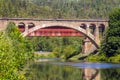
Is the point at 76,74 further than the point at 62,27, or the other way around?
the point at 62,27

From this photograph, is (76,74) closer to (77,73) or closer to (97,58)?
(77,73)

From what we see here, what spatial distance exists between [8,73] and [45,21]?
73660 millimetres

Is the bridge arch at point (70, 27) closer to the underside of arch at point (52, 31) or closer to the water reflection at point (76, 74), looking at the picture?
the underside of arch at point (52, 31)

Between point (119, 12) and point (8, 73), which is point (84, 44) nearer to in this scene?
point (119, 12)

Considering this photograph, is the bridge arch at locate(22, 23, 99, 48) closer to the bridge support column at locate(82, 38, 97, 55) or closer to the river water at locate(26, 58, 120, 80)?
the bridge support column at locate(82, 38, 97, 55)

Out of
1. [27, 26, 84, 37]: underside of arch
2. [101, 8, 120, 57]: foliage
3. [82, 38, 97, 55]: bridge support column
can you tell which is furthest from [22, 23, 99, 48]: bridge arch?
[101, 8, 120, 57]: foliage

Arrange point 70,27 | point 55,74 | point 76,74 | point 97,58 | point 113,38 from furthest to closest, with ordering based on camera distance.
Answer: point 70,27, point 97,58, point 113,38, point 55,74, point 76,74

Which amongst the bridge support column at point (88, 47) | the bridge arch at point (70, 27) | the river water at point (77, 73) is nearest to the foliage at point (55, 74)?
the river water at point (77, 73)

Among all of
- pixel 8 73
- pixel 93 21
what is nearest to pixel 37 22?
pixel 93 21

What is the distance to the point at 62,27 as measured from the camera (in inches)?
4257

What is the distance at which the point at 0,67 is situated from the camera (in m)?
31.6

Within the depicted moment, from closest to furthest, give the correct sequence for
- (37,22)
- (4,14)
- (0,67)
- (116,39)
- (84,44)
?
(0,67), (116,39), (37,22), (84,44), (4,14)

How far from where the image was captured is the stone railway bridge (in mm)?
103125

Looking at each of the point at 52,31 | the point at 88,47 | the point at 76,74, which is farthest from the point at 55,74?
the point at 88,47
